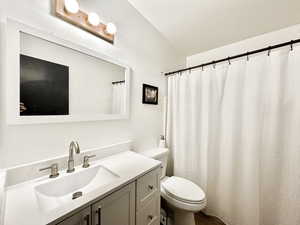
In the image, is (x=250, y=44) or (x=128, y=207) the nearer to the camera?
(x=128, y=207)

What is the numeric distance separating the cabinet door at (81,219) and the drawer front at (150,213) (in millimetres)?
412

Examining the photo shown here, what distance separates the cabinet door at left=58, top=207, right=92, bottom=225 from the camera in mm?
588

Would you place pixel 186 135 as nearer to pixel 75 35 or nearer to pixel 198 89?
pixel 198 89

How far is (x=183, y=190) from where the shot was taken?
132cm

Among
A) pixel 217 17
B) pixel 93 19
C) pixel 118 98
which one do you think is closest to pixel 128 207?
pixel 118 98

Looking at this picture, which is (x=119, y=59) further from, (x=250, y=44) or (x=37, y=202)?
(x=250, y=44)

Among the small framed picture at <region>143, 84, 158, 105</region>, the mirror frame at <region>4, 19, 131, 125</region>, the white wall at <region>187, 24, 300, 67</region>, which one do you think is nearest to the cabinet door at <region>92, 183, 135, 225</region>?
the mirror frame at <region>4, 19, 131, 125</region>

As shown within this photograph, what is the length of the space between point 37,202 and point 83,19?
121 centimetres

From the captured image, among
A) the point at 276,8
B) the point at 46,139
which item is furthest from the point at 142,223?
the point at 276,8

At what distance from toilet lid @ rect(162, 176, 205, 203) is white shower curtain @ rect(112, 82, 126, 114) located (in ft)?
3.00

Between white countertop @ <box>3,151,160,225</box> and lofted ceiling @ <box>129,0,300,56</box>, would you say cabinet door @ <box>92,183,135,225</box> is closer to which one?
white countertop @ <box>3,151,160,225</box>

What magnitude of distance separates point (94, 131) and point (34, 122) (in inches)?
16.5

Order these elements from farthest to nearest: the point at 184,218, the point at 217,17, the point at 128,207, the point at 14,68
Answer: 1. the point at 217,17
2. the point at 184,218
3. the point at 128,207
4. the point at 14,68

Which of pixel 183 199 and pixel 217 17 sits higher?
pixel 217 17
